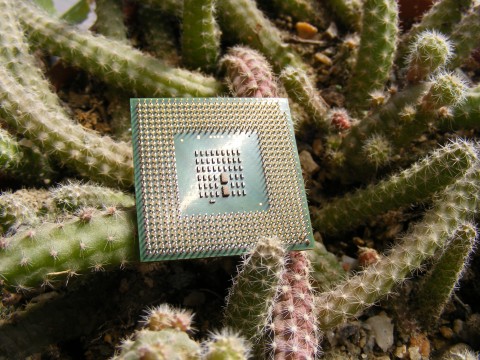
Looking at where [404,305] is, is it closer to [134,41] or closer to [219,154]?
[219,154]

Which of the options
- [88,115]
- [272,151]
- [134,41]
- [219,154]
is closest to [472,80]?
[272,151]

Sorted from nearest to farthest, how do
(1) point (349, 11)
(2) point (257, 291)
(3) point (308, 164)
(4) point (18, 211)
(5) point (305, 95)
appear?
1. (2) point (257, 291)
2. (4) point (18, 211)
3. (5) point (305, 95)
4. (3) point (308, 164)
5. (1) point (349, 11)

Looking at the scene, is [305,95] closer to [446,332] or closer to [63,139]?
[63,139]

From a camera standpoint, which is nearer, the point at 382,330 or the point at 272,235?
the point at 272,235

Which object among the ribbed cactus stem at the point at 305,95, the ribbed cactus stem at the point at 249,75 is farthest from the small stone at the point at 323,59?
the ribbed cactus stem at the point at 249,75

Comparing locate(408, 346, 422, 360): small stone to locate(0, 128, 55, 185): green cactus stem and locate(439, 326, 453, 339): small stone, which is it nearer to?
locate(439, 326, 453, 339): small stone

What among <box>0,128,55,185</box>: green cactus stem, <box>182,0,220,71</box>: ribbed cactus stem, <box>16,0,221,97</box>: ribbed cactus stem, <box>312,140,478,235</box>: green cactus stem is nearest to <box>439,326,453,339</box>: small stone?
<box>312,140,478,235</box>: green cactus stem

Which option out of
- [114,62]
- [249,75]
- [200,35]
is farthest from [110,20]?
[249,75]
